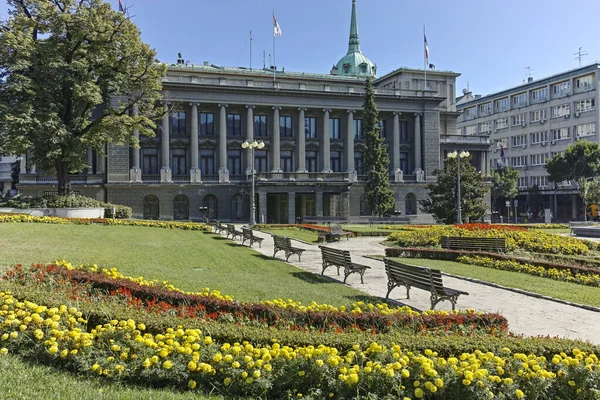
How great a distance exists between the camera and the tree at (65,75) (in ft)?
107

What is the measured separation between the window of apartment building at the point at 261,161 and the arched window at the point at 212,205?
7.28 m

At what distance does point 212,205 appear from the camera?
193 ft

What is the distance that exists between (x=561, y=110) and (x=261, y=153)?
54375 mm

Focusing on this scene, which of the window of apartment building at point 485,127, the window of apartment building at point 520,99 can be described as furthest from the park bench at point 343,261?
the window of apartment building at point 485,127

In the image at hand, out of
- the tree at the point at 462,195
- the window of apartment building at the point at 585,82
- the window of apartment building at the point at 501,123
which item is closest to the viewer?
the tree at the point at 462,195

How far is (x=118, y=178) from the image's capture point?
55906 mm

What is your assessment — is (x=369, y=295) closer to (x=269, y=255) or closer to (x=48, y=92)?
(x=269, y=255)

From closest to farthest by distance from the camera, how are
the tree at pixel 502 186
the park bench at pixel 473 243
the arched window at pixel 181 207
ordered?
1. the park bench at pixel 473 243
2. the arched window at pixel 181 207
3. the tree at pixel 502 186

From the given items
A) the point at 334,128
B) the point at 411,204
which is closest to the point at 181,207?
the point at 334,128

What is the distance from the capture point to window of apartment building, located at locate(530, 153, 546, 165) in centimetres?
8707

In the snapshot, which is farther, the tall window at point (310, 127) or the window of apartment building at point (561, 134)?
the window of apartment building at point (561, 134)

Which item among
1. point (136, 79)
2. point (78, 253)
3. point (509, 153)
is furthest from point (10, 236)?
point (509, 153)

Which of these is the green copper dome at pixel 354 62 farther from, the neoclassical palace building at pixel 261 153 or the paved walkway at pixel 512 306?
the paved walkway at pixel 512 306

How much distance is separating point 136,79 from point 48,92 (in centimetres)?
641
